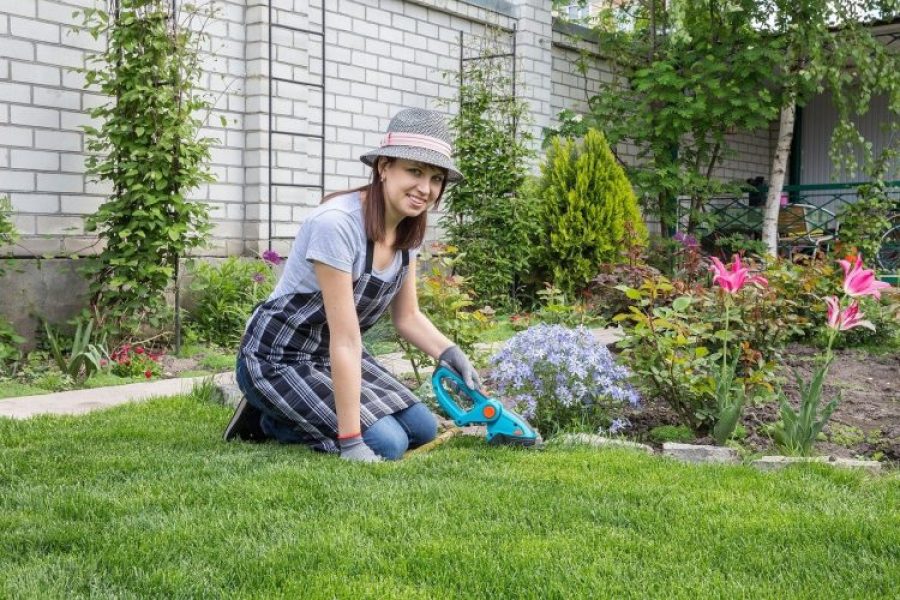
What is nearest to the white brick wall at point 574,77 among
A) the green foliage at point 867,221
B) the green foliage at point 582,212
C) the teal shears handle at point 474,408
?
the green foliage at point 867,221

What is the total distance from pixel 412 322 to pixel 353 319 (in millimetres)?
516

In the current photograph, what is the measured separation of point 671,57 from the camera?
11.3 metres

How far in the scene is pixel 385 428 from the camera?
3816mm

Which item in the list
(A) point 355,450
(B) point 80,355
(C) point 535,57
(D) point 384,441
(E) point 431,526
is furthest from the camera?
(C) point 535,57

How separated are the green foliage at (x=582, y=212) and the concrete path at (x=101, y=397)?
3.89m

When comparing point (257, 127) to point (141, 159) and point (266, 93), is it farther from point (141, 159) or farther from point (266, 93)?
point (141, 159)

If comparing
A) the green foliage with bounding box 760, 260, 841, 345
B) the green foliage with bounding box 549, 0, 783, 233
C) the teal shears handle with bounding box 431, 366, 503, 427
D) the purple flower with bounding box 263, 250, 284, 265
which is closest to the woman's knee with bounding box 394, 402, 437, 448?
the teal shears handle with bounding box 431, 366, 503, 427

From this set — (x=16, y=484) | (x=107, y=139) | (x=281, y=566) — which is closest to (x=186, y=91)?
(x=107, y=139)

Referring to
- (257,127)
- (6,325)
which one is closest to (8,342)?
(6,325)

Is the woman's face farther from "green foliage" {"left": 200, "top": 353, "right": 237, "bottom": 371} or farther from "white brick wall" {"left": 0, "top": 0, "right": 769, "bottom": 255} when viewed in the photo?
"white brick wall" {"left": 0, "top": 0, "right": 769, "bottom": 255}

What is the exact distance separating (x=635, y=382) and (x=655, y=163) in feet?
24.0

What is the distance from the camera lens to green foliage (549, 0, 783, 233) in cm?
1089

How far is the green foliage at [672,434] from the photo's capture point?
4.31m

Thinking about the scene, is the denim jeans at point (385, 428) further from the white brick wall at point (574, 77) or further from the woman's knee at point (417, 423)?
the white brick wall at point (574, 77)
